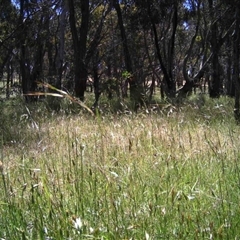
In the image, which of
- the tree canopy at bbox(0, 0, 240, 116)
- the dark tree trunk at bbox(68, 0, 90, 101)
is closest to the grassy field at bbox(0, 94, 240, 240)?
the tree canopy at bbox(0, 0, 240, 116)

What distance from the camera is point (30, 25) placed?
17.0 m

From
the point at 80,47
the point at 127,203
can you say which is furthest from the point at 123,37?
the point at 127,203

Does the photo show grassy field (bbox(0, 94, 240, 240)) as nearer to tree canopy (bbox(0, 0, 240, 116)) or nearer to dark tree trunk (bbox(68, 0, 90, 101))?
tree canopy (bbox(0, 0, 240, 116))

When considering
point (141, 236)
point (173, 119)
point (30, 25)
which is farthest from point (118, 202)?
point (30, 25)

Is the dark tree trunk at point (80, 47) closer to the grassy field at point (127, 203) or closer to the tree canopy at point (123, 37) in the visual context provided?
the tree canopy at point (123, 37)

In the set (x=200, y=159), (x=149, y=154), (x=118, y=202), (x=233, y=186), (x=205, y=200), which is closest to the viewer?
(x=118, y=202)

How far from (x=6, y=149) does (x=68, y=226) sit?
294 cm

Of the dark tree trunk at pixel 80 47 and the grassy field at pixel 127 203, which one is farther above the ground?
the dark tree trunk at pixel 80 47

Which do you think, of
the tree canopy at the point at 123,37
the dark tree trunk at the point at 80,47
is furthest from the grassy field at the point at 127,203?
the dark tree trunk at the point at 80,47

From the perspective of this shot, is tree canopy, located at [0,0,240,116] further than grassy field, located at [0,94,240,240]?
Yes

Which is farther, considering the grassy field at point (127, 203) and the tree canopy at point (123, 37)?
the tree canopy at point (123, 37)

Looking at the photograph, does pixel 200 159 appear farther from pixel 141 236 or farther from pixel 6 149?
pixel 6 149

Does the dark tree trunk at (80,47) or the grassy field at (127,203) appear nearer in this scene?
the grassy field at (127,203)

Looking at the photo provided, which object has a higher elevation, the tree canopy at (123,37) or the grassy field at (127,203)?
the tree canopy at (123,37)
